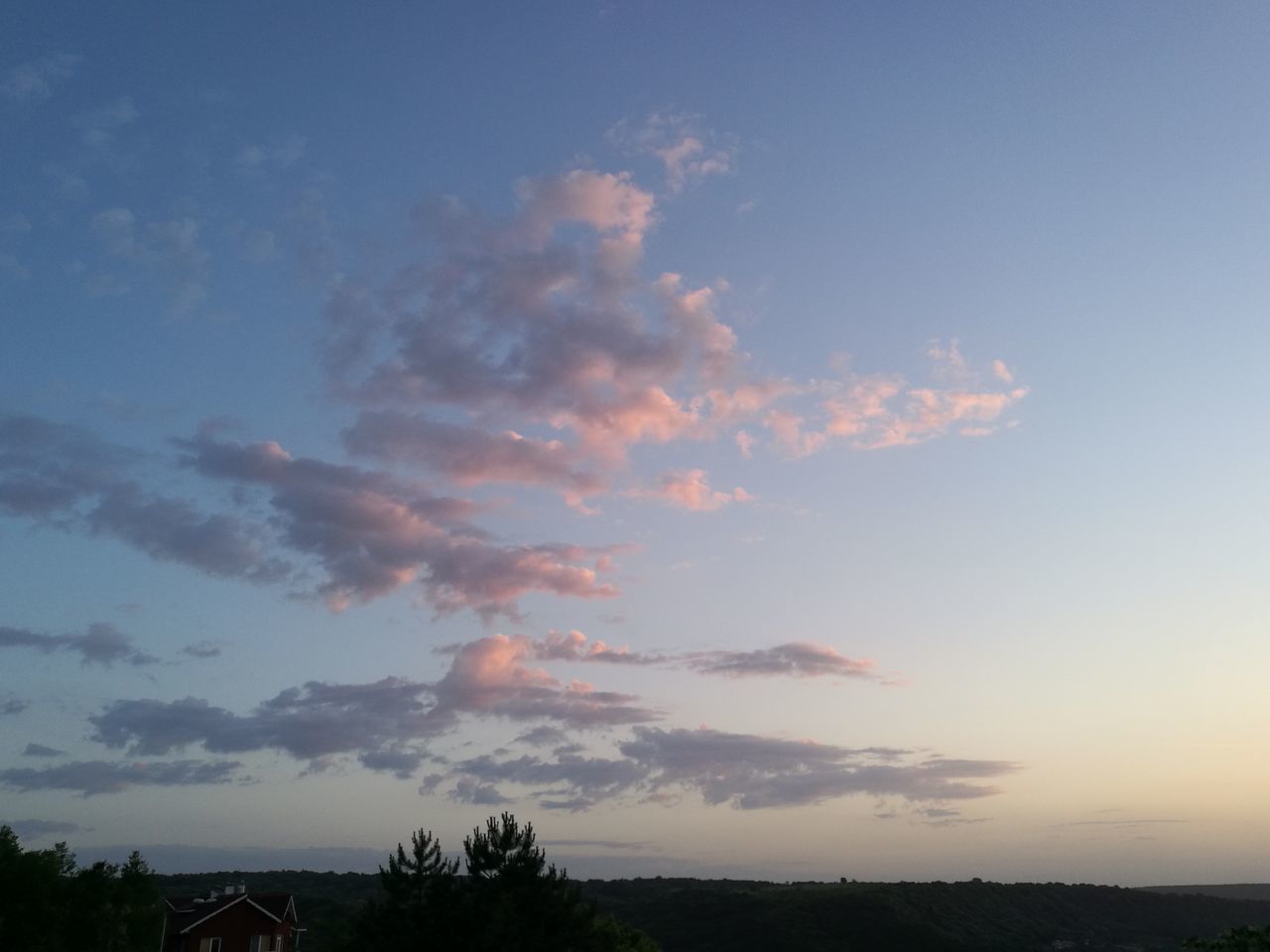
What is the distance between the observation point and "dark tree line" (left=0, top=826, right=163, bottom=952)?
2331 inches

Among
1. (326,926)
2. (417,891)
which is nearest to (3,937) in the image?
(417,891)

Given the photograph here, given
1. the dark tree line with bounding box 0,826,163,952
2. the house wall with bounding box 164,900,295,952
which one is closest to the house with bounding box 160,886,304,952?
the house wall with bounding box 164,900,295,952

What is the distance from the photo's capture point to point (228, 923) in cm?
8012

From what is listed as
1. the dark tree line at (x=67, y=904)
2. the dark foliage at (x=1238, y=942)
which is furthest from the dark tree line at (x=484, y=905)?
the dark foliage at (x=1238, y=942)

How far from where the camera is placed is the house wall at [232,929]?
76688mm

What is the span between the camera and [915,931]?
171875 mm

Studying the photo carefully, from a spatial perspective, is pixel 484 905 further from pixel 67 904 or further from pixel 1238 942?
pixel 1238 942

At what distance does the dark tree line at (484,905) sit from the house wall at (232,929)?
24741 mm

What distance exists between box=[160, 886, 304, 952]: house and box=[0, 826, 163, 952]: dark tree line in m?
12.4

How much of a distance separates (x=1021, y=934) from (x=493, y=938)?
18000 cm

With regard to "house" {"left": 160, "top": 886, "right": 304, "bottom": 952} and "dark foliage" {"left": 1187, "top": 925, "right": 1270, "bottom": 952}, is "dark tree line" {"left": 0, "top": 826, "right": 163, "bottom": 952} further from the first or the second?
"dark foliage" {"left": 1187, "top": 925, "right": 1270, "bottom": 952}

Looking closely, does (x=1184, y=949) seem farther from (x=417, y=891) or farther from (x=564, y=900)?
(x=417, y=891)

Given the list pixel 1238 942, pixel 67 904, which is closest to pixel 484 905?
pixel 67 904

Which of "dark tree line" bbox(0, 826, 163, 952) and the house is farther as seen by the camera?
the house
